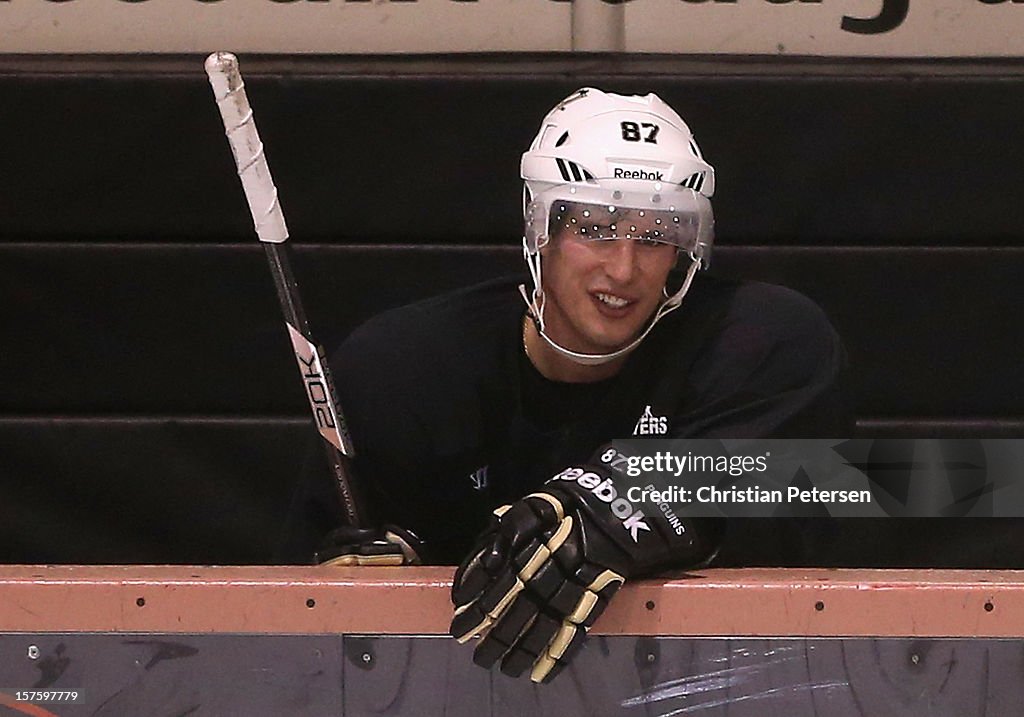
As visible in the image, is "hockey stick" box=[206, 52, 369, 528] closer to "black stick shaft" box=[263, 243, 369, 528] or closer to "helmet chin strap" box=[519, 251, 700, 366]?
"black stick shaft" box=[263, 243, 369, 528]

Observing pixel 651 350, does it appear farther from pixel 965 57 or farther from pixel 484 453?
pixel 965 57

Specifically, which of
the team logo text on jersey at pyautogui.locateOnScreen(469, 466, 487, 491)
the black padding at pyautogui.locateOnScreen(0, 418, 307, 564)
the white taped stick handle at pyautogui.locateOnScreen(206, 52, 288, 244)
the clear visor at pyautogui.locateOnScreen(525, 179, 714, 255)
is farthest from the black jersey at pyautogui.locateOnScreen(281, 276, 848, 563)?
the black padding at pyautogui.locateOnScreen(0, 418, 307, 564)

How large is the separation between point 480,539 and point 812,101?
1118mm

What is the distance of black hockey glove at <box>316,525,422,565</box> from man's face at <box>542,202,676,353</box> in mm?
307

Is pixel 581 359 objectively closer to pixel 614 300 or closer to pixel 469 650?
pixel 614 300

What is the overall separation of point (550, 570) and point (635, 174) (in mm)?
523

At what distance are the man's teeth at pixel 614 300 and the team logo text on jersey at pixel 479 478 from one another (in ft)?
0.84

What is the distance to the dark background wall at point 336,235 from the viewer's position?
7.07 ft

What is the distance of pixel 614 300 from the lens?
1.62 m

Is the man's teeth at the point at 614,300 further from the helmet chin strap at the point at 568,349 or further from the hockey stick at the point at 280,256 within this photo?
the hockey stick at the point at 280,256

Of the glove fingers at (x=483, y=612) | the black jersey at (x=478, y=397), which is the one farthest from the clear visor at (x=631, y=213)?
the glove fingers at (x=483, y=612)

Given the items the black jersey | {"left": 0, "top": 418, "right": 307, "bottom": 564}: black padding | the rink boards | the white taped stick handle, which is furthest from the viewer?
{"left": 0, "top": 418, "right": 307, "bottom": 564}: black padding

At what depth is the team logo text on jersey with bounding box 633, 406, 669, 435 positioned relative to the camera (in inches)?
60.9

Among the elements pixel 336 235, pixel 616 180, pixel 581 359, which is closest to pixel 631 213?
pixel 616 180
